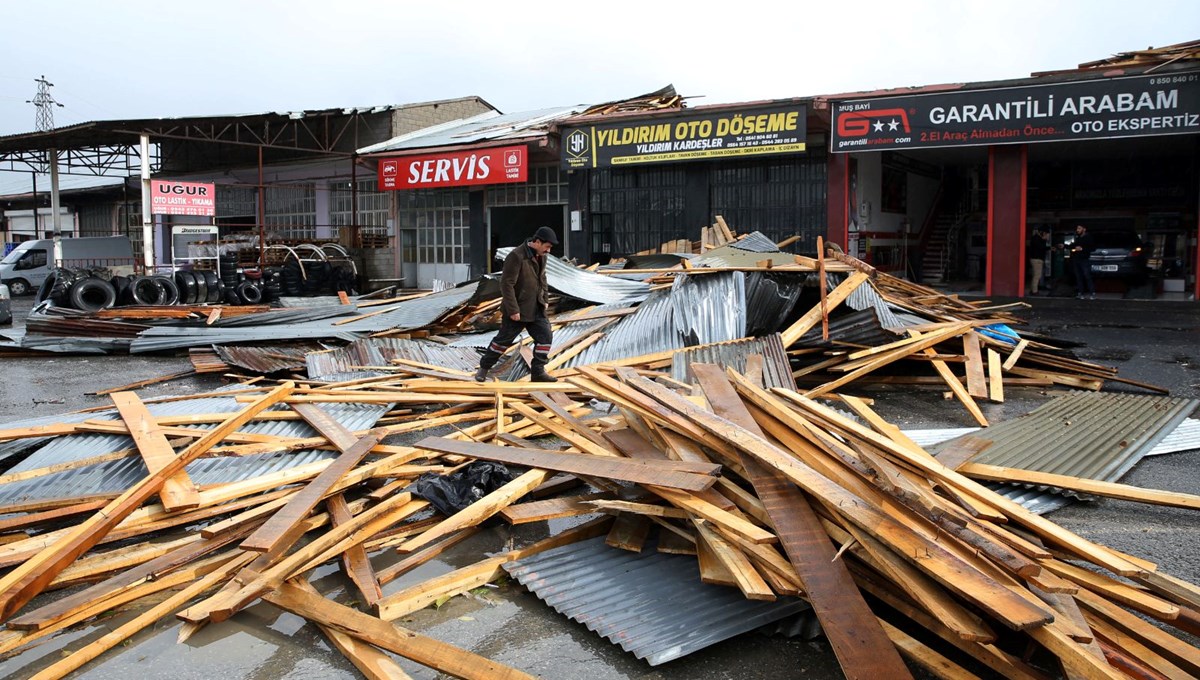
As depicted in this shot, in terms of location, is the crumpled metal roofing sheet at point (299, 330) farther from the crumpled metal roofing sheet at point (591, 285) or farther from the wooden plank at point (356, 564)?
the wooden plank at point (356, 564)

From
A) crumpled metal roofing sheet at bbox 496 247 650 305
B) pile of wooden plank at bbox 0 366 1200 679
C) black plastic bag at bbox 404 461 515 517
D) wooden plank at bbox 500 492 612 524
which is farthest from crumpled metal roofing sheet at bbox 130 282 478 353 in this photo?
wooden plank at bbox 500 492 612 524

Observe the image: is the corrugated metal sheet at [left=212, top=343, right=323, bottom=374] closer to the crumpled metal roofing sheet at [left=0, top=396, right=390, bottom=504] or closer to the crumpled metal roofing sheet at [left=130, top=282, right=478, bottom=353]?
the crumpled metal roofing sheet at [left=130, top=282, right=478, bottom=353]

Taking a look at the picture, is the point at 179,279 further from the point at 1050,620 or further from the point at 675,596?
the point at 1050,620

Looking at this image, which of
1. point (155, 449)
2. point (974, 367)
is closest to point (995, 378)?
point (974, 367)

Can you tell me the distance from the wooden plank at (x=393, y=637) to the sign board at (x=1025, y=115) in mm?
15700

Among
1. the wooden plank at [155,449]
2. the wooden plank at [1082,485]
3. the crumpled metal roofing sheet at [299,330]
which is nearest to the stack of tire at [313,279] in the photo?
the crumpled metal roofing sheet at [299,330]

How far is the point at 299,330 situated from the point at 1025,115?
44.9 ft

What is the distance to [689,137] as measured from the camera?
18812 millimetres

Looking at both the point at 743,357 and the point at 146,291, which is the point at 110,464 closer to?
the point at 743,357

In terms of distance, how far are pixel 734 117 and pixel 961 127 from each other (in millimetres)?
→ 4538

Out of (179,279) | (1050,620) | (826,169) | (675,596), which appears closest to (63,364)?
(179,279)

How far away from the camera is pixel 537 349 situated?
801 cm

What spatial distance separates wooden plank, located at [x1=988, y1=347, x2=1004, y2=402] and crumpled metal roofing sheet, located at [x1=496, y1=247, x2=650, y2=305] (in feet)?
13.8

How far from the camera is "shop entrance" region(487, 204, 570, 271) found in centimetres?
2319
